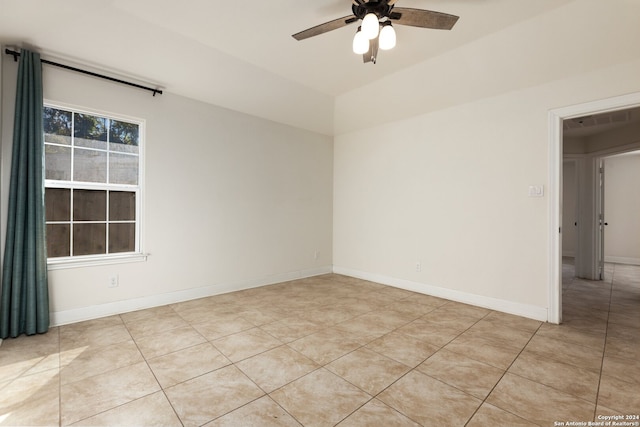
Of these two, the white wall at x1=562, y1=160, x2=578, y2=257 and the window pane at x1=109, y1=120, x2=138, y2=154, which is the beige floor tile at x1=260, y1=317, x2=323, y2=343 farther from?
the white wall at x1=562, y1=160, x2=578, y2=257

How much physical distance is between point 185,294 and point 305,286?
5.57 feet

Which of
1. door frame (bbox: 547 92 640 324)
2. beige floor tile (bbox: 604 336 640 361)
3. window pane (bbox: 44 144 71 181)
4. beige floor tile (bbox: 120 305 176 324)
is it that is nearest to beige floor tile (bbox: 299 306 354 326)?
beige floor tile (bbox: 120 305 176 324)

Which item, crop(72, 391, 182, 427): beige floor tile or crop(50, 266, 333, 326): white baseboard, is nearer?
crop(72, 391, 182, 427): beige floor tile

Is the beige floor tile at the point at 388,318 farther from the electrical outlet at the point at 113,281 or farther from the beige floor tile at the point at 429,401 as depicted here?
the electrical outlet at the point at 113,281

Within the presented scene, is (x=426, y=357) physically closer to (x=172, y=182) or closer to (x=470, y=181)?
(x=470, y=181)

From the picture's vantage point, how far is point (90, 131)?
3158 millimetres

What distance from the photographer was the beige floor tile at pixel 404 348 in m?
2.35

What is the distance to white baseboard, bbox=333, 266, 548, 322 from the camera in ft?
10.6

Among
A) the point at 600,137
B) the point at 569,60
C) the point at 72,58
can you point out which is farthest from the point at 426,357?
the point at 600,137

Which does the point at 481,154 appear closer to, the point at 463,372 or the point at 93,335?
the point at 463,372

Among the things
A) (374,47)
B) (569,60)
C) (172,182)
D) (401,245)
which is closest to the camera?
(374,47)

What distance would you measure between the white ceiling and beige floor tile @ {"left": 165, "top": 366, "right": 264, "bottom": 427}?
2940 millimetres

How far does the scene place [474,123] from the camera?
371 centimetres

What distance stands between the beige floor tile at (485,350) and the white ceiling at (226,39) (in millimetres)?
2882
